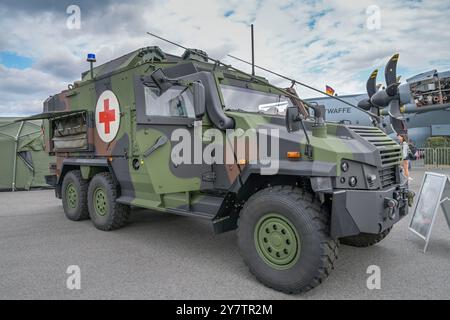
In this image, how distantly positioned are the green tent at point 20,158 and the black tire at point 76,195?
20.0 feet

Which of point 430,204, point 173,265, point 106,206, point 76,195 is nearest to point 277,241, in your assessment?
point 173,265

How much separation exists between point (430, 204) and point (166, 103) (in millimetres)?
3774

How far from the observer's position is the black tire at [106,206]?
218 inches

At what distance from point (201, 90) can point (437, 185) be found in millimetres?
3428

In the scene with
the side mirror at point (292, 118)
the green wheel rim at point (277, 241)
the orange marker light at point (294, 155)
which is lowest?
the green wheel rim at point (277, 241)

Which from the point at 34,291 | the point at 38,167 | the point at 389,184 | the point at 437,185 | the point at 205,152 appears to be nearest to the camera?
the point at 34,291

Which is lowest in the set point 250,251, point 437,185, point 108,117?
point 250,251

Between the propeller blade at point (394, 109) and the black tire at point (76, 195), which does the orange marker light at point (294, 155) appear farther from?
the propeller blade at point (394, 109)

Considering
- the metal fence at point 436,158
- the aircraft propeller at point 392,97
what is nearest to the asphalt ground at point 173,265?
the aircraft propeller at point 392,97

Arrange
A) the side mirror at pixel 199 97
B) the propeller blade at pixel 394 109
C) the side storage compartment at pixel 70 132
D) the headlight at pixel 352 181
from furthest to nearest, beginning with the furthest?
the propeller blade at pixel 394 109, the side storage compartment at pixel 70 132, the side mirror at pixel 199 97, the headlight at pixel 352 181

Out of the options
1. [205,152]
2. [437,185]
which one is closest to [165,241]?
[205,152]

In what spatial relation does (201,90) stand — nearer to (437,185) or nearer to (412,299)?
(412,299)

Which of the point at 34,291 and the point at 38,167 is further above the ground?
the point at 38,167
